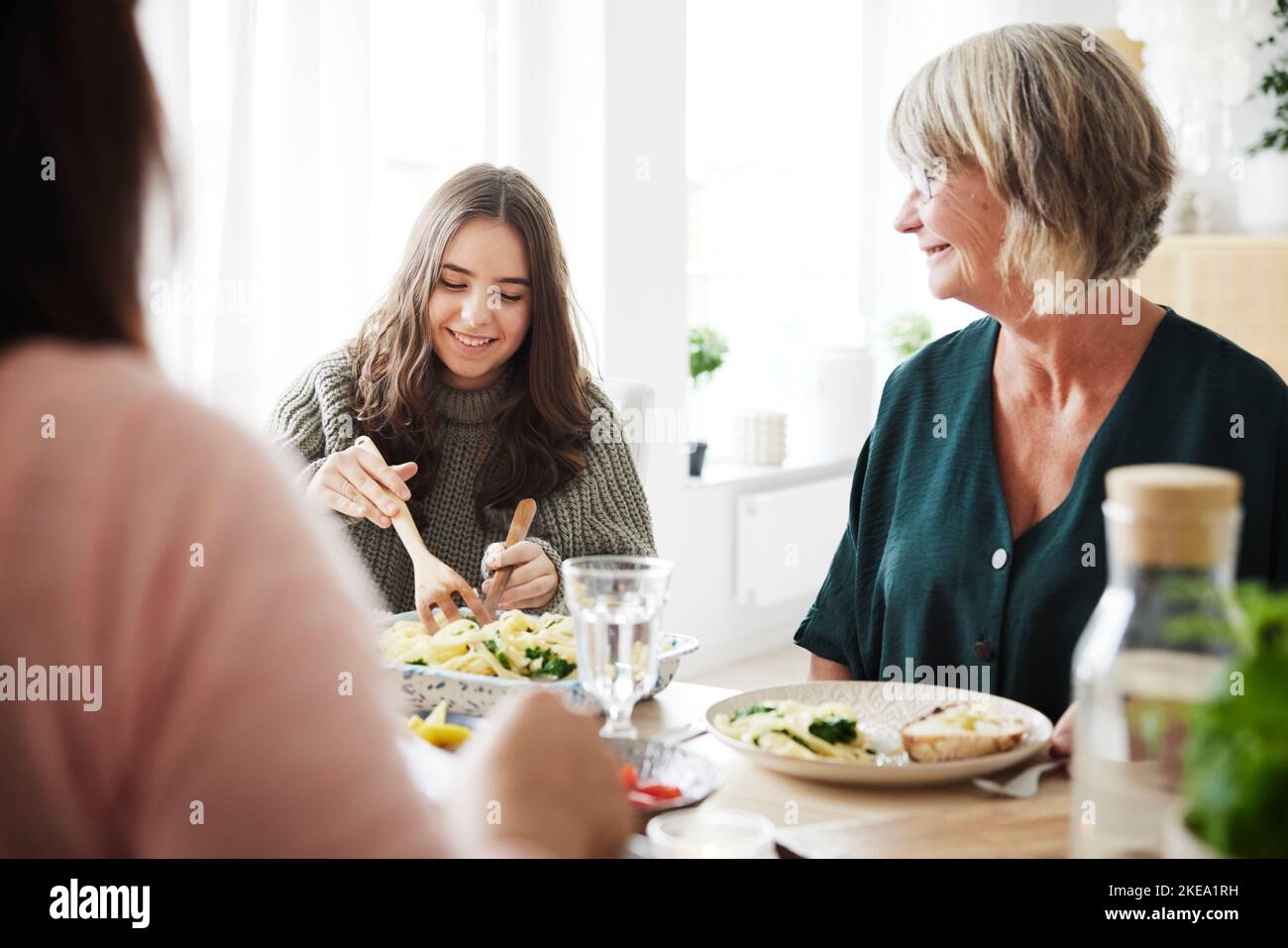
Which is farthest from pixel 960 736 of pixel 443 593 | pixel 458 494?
pixel 458 494

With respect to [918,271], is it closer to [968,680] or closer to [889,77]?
[889,77]

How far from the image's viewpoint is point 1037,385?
1.70 metres

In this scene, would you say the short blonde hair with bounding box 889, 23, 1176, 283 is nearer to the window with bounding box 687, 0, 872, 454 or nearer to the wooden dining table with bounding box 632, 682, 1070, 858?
the wooden dining table with bounding box 632, 682, 1070, 858

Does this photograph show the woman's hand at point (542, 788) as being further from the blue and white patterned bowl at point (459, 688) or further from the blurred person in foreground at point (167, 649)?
the blue and white patterned bowl at point (459, 688)

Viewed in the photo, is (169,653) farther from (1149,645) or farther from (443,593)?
(443,593)

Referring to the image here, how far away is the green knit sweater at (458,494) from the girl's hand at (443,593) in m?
0.49

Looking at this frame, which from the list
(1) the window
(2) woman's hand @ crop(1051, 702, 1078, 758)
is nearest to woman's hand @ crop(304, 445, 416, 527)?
(2) woman's hand @ crop(1051, 702, 1078, 758)

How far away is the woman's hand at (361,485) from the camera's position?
1.95 metres

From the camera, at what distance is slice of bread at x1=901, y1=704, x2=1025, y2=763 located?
1120 millimetres

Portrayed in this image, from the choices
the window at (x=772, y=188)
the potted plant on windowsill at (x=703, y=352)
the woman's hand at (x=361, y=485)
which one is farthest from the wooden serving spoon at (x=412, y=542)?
the window at (x=772, y=188)

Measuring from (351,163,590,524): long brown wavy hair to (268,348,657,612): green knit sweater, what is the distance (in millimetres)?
23

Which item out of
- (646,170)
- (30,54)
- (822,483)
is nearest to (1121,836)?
(30,54)

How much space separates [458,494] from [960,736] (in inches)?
51.7
